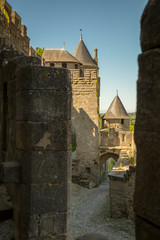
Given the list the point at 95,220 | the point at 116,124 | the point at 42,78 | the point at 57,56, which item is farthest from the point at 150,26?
the point at 116,124

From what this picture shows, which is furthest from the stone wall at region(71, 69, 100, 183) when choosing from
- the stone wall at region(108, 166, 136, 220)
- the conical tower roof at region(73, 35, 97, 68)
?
the stone wall at region(108, 166, 136, 220)

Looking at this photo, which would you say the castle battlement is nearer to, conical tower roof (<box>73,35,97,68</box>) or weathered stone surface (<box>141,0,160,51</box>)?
conical tower roof (<box>73,35,97,68</box>)

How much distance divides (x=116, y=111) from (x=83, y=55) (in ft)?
23.2

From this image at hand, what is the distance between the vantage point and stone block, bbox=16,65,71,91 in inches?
136

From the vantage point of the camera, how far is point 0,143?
15.0 feet

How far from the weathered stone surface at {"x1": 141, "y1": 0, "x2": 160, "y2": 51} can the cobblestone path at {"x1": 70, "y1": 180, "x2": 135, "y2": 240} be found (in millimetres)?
8085

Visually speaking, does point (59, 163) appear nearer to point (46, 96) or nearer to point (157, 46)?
point (46, 96)

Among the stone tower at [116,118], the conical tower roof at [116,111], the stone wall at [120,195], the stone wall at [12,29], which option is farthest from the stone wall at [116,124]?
the stone wall at [12,29]

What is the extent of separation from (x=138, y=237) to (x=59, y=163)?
82.0 inches

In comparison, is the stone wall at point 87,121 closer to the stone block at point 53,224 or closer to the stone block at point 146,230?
the stone block at point 53,224

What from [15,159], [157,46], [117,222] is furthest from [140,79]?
[117,222]

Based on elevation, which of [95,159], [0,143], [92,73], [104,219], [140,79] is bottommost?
[104,219]

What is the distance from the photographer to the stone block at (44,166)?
3.41 meters

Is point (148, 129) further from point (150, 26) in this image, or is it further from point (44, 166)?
point (44, 166)
